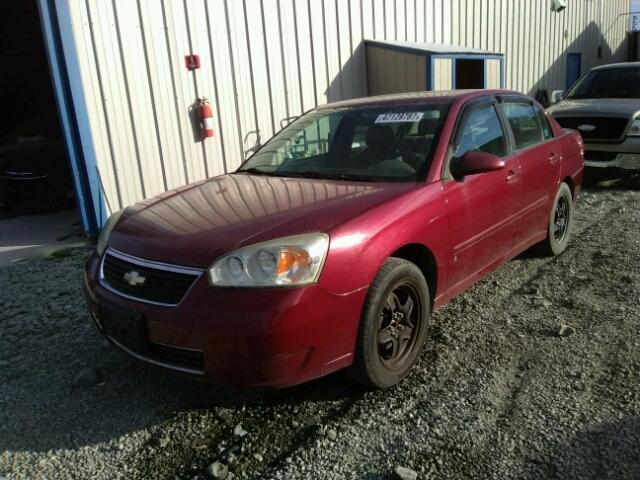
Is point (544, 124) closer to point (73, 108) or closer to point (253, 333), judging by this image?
point (253, 333)

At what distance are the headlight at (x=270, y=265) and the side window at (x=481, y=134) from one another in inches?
57.0

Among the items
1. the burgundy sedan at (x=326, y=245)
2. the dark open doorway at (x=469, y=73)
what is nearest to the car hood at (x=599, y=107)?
the dark open doorway at (x=469, y=73)

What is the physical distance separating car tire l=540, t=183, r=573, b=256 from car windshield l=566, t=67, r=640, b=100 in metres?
4.38

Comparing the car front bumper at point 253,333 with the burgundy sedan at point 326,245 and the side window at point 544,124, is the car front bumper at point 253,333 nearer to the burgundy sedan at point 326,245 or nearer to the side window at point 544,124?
the burgundy sedan at point 326,245

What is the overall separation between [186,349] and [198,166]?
489 centimetres

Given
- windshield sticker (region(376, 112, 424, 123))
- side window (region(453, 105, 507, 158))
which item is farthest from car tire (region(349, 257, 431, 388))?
windshield sticker (region(376, 112, 424, 123))

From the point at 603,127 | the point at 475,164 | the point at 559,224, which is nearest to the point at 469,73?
the point at 603,127

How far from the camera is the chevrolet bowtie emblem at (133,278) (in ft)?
8.54

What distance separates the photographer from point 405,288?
9.50 ft

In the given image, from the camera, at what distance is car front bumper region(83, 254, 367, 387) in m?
2.32

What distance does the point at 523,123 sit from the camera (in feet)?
14.4

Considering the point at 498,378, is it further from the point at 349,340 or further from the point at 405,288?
the point at 349,340

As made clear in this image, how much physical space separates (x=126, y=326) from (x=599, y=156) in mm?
7229

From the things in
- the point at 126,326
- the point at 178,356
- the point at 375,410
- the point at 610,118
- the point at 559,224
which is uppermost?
the point at 610,118
